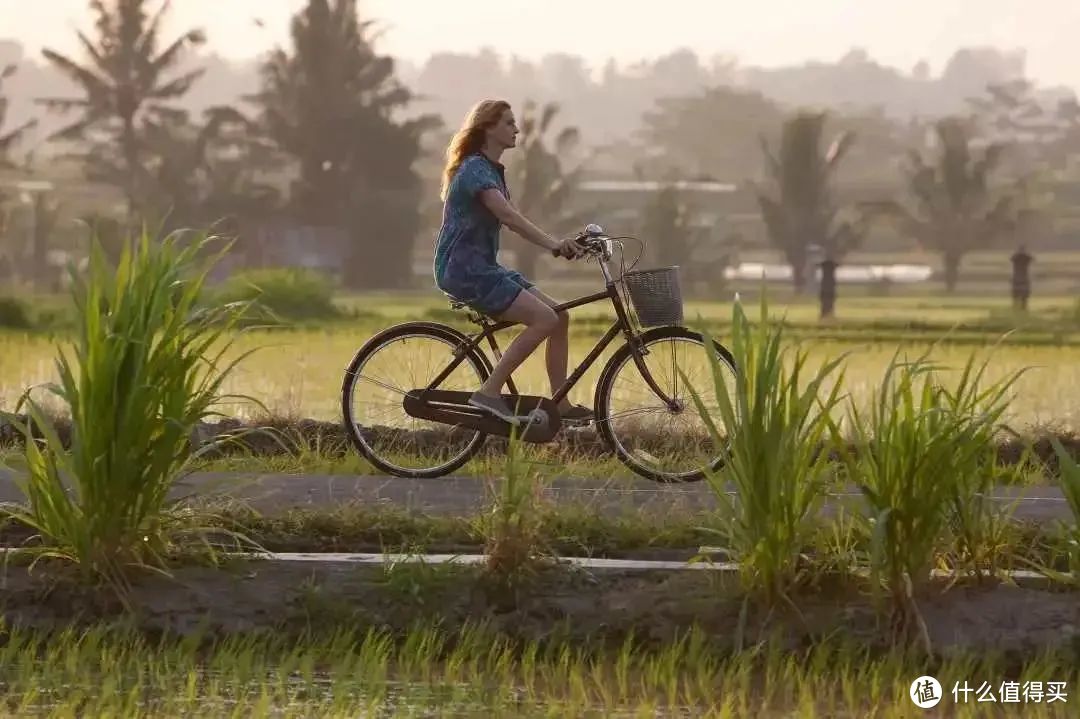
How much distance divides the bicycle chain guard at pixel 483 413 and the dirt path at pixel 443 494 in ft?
0.86

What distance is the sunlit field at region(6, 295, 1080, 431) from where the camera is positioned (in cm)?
1257

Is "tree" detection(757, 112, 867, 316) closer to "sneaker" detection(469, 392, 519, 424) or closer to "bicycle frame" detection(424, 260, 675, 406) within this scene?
"bicycle frame" detection(424, 260, 675, 406)

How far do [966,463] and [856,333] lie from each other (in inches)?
725

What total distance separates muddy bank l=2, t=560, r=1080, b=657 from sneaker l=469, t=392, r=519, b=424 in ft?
8.50

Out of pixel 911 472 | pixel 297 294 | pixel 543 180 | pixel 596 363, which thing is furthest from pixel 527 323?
pixel 543 180

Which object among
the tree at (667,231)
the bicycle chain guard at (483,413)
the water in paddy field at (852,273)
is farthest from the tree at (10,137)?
the bicycle chain guard at (483,413)

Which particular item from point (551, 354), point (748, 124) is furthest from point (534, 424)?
point (748, 124)

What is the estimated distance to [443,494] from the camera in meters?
8.19

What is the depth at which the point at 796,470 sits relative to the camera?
18.7 ft

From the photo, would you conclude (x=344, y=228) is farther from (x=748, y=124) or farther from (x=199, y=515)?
(x=748, y=124)

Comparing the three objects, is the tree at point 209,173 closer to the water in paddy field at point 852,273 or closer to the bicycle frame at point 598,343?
the water in paddy field at point 852,273

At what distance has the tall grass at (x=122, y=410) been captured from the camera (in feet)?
19.1

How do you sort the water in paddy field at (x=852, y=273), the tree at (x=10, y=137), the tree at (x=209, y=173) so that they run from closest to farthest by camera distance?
the tree at (x=209, y=173) → the tree at (x=10, y=137) → the water in paddy field at (x=852, y=273)

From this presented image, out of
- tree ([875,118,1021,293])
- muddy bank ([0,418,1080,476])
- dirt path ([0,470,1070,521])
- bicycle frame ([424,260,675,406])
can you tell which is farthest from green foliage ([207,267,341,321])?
tree ([875,118,1021,293])
